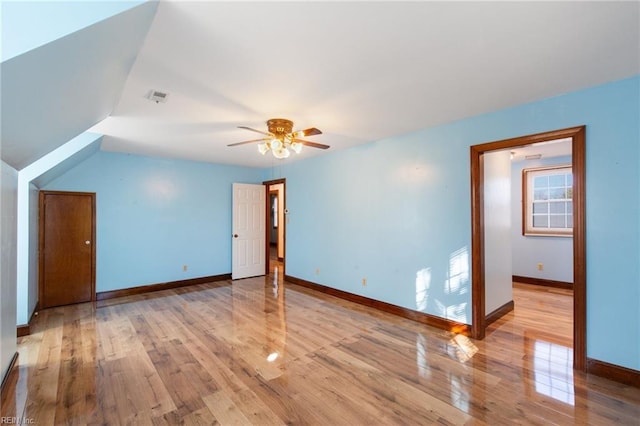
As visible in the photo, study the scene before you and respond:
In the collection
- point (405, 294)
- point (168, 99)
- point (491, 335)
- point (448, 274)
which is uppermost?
point (168, 99)

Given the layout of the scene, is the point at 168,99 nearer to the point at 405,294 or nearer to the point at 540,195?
the point at 405,294

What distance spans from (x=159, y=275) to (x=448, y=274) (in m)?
4.84

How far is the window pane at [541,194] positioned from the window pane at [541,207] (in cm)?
10

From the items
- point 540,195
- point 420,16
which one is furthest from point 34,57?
point 540,195

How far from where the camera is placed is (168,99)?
8.27ft

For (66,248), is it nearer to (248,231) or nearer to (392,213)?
(248,231)

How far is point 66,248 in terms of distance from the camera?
4.26m

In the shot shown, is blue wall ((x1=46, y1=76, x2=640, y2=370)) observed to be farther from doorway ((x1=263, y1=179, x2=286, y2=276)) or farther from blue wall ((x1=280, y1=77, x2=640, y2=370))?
doorway ((x1=263, y1=179, x2=286, y2=276))

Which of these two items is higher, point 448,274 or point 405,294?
point 448,274

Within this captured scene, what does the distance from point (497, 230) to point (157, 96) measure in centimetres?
419

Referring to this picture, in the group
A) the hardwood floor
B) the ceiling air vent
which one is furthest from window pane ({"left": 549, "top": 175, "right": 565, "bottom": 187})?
the ceiling air vent

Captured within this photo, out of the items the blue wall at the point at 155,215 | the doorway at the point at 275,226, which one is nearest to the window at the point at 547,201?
the doorway at the point at 275,226

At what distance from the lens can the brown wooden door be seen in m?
4.11

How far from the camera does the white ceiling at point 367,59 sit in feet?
4.88
